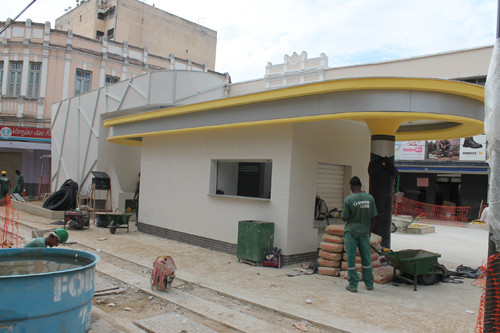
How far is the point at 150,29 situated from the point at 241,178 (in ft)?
102

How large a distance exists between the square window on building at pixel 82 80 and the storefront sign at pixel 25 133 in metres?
5.08

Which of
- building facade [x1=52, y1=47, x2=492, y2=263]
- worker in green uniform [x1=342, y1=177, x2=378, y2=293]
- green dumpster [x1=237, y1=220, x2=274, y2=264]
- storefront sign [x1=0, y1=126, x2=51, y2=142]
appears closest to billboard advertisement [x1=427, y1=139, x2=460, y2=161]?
building facade [x1=52, y1=47, x2=492, y2=263]

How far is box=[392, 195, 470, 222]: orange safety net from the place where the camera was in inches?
905

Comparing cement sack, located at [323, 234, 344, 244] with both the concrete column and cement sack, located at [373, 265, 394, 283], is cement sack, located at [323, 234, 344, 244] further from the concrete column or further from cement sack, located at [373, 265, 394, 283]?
the concrete column

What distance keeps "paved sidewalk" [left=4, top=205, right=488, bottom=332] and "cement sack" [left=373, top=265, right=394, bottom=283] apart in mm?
156

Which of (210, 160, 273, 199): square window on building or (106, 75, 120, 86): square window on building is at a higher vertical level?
(106, 75, 120, 86): square window on building

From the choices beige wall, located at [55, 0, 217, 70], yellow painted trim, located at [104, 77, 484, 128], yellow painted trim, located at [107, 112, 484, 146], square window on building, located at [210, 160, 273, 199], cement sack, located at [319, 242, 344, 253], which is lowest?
cement sack, located at [319, 242, 344, 253]

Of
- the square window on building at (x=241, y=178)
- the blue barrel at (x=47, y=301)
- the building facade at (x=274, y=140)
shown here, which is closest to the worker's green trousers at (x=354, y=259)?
the building facade at (x=274, y=140)

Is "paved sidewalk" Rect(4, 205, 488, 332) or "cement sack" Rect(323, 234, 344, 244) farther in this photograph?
"cement sack" Rect(323, 234, 344, 244)

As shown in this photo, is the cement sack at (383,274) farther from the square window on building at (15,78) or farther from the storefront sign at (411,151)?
the square window on building at (15,78)

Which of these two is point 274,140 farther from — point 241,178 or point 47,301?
point 47,301

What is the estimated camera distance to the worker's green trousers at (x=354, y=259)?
7105mm

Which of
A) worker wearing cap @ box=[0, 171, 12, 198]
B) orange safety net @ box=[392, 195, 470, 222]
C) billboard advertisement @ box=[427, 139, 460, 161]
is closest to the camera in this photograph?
worker wearing cap @ box=[0, 171, 12, 198]

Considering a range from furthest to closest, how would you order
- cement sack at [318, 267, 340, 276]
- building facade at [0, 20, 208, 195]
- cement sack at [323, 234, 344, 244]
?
1. building facade at [0, 20, 208, 195]
2. cement sack at [323, 234, 344, 244]
3. cement sack at [318, 267, 340, 276]
